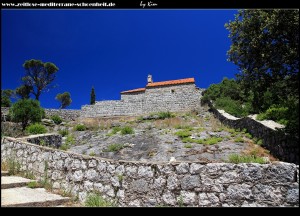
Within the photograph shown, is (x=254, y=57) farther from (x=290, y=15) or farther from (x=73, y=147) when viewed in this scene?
(x=73, y=147)

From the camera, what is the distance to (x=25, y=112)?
18.5 m

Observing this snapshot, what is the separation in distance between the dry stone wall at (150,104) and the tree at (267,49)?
21.5m

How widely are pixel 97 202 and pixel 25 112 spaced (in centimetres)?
1446

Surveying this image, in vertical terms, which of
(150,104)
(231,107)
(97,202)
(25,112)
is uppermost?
(150,104)

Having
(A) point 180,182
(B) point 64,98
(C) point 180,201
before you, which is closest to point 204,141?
(A) point 180,182

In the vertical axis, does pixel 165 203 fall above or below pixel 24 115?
below

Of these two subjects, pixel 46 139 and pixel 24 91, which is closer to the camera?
pixel 46 139

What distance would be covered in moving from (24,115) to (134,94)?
26.2m

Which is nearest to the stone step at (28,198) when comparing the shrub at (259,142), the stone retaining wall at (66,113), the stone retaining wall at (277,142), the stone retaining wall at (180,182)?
the stone retaining wall at (180,182)

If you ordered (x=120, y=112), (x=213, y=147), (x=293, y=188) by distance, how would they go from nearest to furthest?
(x=293, y=188), (x=213, y=147), (x=120, y=112)

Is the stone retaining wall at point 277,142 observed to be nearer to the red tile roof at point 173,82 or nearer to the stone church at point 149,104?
the stone church at point 149,104

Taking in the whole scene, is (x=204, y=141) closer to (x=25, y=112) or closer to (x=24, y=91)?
(x=25, y=112)

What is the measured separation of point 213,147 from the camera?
495 inches
